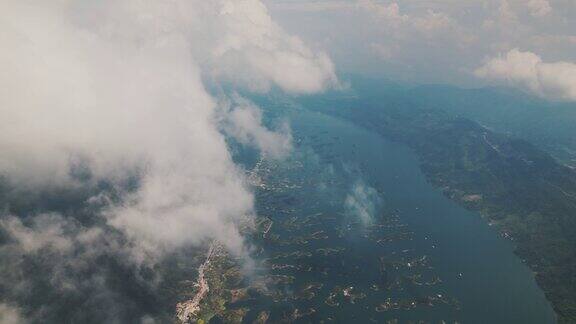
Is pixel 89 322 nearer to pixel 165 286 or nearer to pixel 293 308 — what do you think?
pixel 165 286

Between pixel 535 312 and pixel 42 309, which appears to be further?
pixel 535 312

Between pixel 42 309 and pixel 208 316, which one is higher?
pixel 42 309

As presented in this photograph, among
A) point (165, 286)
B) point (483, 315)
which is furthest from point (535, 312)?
point (165, 286)

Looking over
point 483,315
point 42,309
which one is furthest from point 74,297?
point 483,315

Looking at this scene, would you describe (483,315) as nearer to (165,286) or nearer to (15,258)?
(165,286)

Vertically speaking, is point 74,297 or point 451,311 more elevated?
point 74,297

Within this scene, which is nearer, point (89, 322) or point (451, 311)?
point (89, 322)

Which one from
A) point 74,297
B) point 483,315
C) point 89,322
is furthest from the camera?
point 483,315

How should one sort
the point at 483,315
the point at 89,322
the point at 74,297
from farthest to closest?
the point at 483,315, the point at 74,297, the point at 89,322

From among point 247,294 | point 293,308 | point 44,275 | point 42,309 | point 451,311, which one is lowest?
point 451,311
